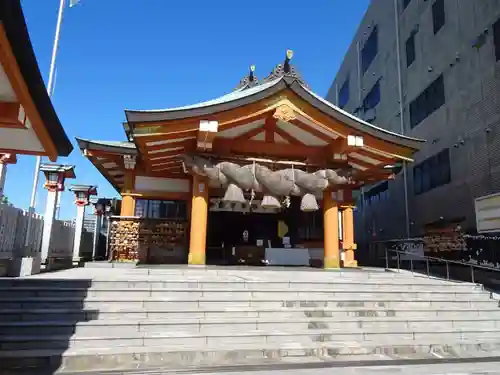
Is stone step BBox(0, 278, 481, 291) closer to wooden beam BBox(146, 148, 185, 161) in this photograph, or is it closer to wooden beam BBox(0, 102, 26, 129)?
wooden beam BBox(0, 102, 26, 129)

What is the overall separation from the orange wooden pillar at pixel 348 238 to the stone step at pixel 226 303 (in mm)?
7010

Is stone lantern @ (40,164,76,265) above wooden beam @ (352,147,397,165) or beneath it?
beneath

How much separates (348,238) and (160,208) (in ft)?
26.7

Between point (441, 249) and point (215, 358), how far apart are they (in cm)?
1323

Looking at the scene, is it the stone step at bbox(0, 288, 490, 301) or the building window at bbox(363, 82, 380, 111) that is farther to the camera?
the building window at bbox(363, 82, 380, 111)

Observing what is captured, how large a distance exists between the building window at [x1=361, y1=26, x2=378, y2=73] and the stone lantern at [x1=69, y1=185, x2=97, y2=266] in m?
22.1

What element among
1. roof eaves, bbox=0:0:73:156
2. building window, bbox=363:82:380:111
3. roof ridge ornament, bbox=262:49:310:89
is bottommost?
roof eaves, bbox=0:0:73:156

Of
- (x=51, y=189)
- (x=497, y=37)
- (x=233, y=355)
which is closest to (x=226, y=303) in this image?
(x=233, y=355)

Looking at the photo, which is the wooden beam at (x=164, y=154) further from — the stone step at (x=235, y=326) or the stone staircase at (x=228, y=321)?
the stone step at (x=235, y=326)

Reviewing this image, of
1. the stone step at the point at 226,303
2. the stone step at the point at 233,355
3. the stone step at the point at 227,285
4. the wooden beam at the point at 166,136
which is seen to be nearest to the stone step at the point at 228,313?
the stone step at the point at 226,303

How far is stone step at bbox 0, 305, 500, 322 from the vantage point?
659 cm

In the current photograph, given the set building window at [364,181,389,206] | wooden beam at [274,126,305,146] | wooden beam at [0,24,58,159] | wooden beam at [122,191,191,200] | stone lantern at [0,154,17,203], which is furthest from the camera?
building window at [364,181,389,206]

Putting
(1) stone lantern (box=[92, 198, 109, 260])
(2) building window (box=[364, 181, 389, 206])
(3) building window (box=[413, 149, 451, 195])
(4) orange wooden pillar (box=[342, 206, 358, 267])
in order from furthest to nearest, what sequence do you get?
(2) building window (box=[364, 181, 389, 206])
(3) building window (box=[413, 149, 451, 195])
(1) stone lantern (box=[92, 198, 109, 260])
(4) orange wooden pillar (box=[342, 206, 358, 267])

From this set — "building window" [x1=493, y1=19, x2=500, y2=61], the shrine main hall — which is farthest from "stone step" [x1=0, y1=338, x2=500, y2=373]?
"building window" [x1=493, y1=19, x2=500, y2=61]
